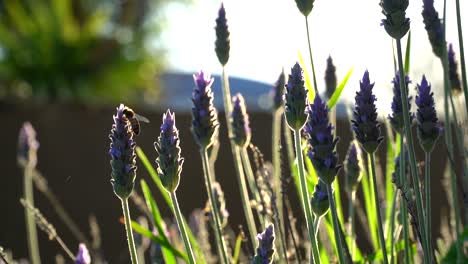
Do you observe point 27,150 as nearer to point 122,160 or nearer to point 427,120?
point 122,160

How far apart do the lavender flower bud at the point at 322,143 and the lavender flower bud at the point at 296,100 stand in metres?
0.10

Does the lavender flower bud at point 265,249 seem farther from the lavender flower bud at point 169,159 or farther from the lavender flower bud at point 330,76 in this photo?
the lavender flower bud at point 330,76

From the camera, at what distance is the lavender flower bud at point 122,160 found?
3.98 ft

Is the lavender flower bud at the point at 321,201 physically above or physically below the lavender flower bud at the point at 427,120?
below

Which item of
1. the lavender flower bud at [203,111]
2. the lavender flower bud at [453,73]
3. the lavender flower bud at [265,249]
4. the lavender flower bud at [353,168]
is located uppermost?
the lavender flower bud at [453,73]

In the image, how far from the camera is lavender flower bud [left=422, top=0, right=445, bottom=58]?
1.48 metres

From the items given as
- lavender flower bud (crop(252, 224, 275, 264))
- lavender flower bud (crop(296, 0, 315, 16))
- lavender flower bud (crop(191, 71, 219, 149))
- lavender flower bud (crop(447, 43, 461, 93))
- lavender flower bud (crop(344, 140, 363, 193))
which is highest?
lavender flower bud (crop(296, 0, 315, 16))

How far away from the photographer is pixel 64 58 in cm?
1021

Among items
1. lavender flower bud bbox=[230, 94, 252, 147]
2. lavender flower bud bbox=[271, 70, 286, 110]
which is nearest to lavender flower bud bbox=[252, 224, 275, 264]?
lavender flower bud bbox=[230, 94, 252, 147]

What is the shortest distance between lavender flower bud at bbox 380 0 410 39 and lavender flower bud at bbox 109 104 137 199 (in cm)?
43

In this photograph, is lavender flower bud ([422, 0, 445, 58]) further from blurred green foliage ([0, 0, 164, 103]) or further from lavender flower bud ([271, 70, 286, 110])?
blurred green foliage ([0, 0, 164, 103])

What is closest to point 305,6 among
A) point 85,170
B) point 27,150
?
point 27,150

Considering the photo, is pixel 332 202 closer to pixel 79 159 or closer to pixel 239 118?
pixel 239 118

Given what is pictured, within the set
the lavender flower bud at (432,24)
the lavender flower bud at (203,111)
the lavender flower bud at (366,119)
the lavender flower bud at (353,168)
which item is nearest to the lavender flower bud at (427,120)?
the lavender flower bud at (366,119)
